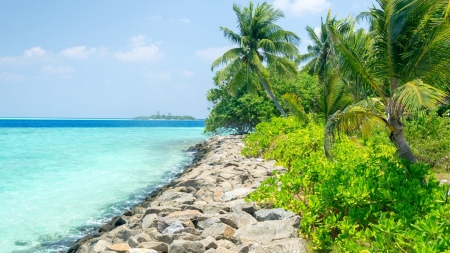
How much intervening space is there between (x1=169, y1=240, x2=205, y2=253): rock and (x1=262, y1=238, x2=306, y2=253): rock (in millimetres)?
846

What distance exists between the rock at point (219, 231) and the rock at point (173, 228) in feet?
1.35

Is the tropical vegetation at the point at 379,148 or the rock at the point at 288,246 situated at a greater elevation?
the tropical vegetation at the point at 379,148

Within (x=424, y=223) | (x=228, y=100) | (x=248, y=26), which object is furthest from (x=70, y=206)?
(x=228, y=100)

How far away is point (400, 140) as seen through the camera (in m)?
6.42

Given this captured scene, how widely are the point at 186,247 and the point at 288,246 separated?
127cm

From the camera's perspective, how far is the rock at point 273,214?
5332 mm

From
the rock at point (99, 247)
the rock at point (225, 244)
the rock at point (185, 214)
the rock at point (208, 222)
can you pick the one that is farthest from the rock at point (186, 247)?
the rock at point (185, 214)

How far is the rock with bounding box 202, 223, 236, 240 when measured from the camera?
5.03 metres

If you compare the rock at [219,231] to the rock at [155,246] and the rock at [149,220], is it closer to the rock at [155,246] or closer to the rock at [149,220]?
the rock at [155,246]

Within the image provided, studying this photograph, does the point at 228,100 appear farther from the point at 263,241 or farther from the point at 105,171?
the point at 263,241

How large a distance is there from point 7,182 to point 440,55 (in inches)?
601

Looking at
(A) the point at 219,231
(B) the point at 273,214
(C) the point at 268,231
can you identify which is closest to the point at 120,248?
(A) the point at 219,231

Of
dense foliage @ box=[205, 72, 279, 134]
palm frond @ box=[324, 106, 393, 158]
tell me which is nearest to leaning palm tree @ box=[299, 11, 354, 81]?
dense foliage @ box=[205, 72, 279, 134]

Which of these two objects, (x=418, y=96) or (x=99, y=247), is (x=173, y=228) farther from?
(x=418, y=96)
